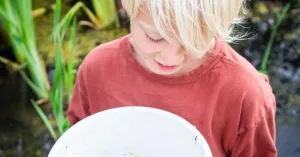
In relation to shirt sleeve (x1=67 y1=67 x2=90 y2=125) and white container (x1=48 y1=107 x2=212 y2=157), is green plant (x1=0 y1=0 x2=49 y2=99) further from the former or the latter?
white container (x1=48 y1=107 x2=212 y2=157)

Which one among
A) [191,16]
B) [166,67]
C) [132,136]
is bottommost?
[132,136]

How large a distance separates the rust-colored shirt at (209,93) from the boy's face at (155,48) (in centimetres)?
6

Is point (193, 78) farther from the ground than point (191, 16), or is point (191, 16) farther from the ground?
point (191, 16)

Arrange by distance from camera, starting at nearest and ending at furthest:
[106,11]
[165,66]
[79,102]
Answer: [165,66] < [79,102] < [106,11]

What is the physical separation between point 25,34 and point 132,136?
29.5 inches

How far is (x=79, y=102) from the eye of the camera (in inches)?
44.8

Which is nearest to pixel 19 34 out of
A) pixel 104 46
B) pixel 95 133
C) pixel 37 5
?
pixel 37 5

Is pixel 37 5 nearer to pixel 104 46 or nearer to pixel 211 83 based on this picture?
pixel 104 46

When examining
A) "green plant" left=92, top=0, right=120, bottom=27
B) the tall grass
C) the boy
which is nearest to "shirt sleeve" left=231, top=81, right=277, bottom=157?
the boy

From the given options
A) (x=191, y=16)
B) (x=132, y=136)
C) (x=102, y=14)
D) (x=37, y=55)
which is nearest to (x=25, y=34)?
(x=37, y=55)

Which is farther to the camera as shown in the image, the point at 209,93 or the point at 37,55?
the point at 37,55

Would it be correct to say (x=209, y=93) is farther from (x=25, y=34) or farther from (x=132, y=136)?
(x=25, y=34)

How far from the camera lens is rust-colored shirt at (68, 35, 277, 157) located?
0.93 meters

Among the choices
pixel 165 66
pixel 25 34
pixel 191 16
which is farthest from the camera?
pixel 25 34
